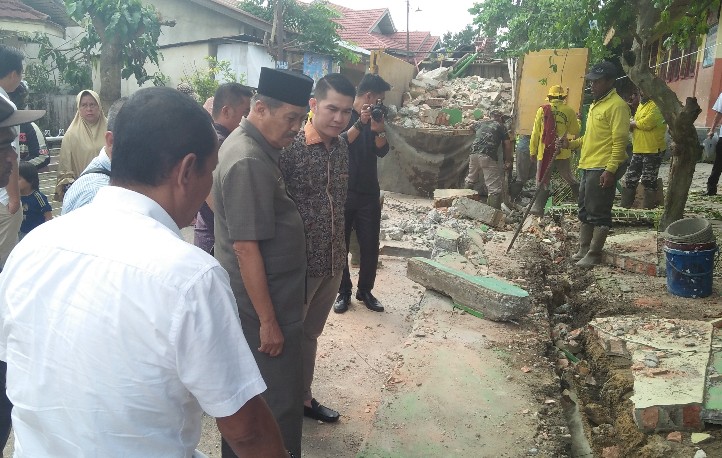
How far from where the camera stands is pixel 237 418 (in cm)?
118

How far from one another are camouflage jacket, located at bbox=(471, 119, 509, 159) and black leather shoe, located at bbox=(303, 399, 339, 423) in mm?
7048

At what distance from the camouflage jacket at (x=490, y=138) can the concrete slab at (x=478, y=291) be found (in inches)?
206

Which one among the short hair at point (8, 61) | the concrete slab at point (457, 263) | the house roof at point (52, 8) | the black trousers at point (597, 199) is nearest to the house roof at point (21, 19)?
the house roof at point (52, 8)

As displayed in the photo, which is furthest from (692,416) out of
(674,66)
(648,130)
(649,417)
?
(674,66)

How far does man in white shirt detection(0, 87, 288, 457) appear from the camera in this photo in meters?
1.08

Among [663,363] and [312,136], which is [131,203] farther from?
[663,363]

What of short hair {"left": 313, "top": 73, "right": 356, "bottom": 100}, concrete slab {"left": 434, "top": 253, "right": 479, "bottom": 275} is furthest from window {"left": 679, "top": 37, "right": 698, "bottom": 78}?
short hair {"left": 313, "top": 73, "right": 356, "bottom": 100}

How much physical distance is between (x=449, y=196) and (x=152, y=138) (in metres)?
8.54

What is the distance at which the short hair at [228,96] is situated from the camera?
3939mm

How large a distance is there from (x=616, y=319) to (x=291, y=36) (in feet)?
45.2

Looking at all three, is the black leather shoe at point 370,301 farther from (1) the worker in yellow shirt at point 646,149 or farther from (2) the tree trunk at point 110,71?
(2) the tree trunk at point 110,71

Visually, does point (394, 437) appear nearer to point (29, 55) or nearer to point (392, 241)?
point (392, 241)

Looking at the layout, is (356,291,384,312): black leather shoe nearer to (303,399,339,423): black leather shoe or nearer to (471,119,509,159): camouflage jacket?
(303,399,339,423): black leather shoe

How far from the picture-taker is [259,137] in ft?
8.02
